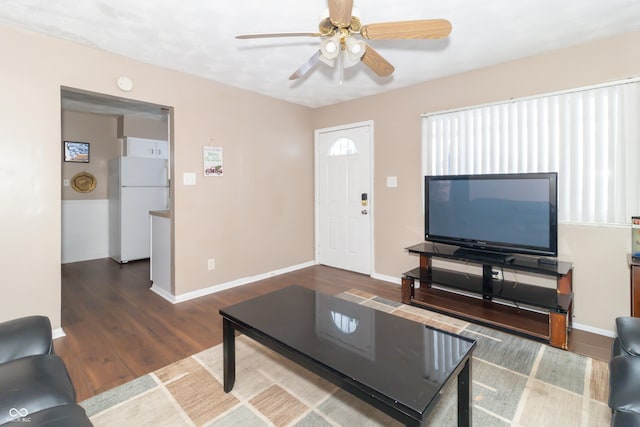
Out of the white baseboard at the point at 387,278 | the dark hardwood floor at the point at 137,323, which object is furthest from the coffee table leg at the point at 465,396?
the white baseboard at the point at 387,278

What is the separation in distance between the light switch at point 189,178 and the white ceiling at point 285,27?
1.07 m

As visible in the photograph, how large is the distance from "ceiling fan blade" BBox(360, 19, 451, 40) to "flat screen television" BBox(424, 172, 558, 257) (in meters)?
1.58

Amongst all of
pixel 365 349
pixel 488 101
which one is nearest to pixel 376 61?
pixel 488 101

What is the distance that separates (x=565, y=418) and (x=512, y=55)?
285 centimetres

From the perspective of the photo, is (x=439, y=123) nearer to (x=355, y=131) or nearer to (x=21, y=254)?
(x=355, y=131)

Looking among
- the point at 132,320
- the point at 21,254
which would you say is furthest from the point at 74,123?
the point at 132,320

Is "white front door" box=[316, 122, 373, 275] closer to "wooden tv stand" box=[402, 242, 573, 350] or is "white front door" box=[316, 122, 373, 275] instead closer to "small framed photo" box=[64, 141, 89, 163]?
"wooden tv stand" box=[402, 242, 573, 350]

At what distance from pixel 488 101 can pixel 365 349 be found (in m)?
2.85

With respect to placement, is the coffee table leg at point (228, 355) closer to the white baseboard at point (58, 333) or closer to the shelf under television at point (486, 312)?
the white baseboard at point (58, 333)

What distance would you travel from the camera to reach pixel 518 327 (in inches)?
101

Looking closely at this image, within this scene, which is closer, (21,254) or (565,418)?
(565,418)

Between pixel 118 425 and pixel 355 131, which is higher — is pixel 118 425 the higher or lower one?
the lower one

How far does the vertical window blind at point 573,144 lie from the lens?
251 centimetres

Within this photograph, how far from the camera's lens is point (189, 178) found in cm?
344
